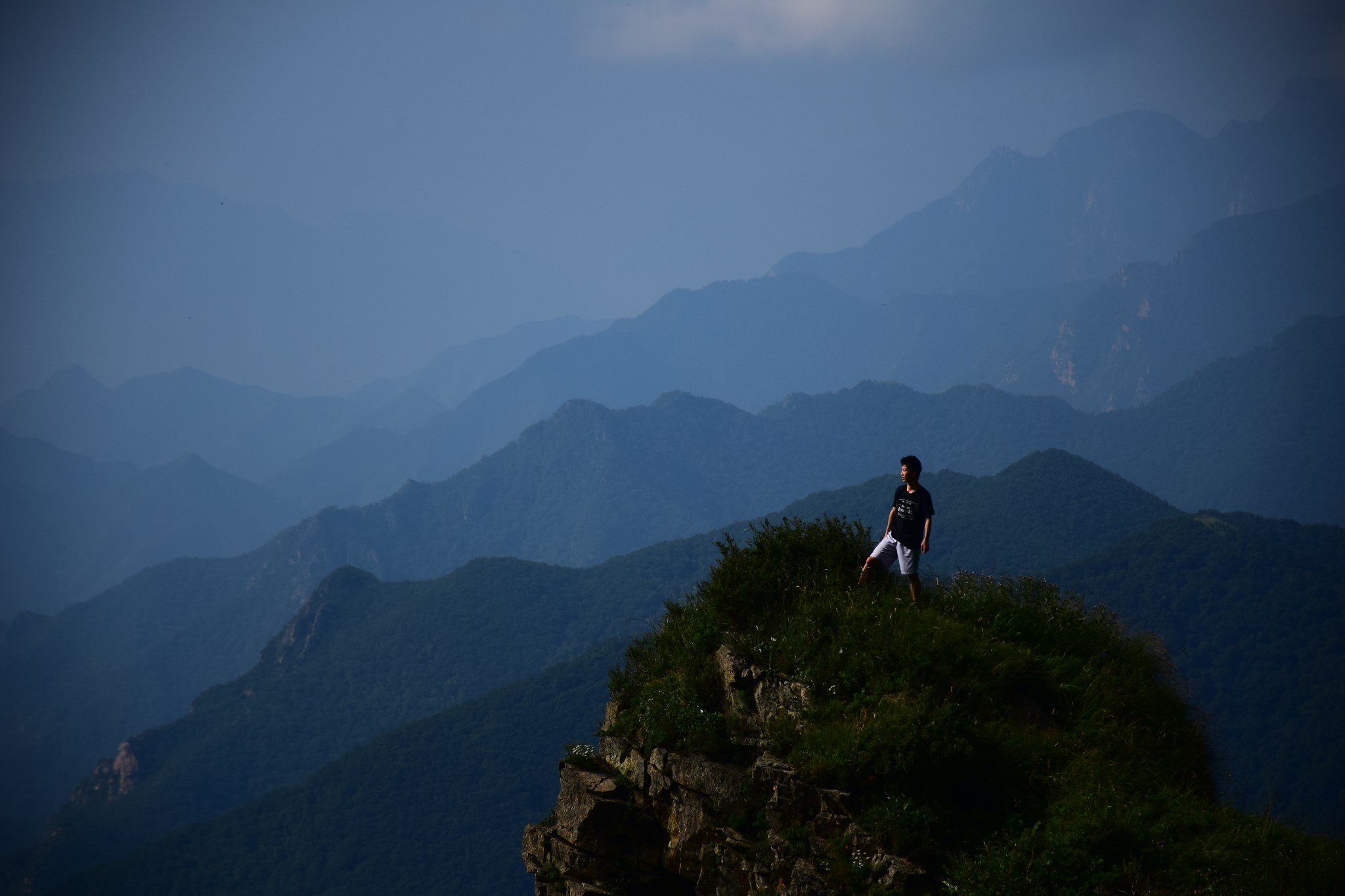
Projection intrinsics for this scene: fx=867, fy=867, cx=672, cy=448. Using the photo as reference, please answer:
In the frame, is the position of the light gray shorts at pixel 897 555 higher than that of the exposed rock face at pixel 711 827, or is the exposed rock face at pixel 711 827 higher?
the light gray shorts at pixel 897 555

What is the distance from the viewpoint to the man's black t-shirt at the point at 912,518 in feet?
39.9

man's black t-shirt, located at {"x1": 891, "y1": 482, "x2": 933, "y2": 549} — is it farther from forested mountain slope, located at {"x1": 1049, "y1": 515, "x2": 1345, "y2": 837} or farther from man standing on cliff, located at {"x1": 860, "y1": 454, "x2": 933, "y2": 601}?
forested mountain slope, located at {"x1": 1049, "y1": 515, "x2": 1345, "y2": 837}

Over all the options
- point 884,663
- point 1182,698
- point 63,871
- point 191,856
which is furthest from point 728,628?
point 63,871

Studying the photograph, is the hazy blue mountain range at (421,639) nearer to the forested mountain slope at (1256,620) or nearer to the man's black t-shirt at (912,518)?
the forested mountain slope at (1256,620)

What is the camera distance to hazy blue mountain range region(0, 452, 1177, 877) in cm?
14938

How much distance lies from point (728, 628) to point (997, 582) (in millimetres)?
4183

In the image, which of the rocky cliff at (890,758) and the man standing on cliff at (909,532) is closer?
the rocky cliff at (890,758)

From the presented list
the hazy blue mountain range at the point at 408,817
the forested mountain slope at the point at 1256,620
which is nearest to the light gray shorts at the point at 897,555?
the forested mountain slope at the point at 1256,620

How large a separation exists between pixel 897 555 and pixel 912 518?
0.71 meters

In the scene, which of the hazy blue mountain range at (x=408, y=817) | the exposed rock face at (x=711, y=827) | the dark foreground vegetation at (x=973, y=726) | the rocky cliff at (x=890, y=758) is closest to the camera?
the dark foreground vegetation at (x=973, y=726)

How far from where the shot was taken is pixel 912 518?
1216 centimetres

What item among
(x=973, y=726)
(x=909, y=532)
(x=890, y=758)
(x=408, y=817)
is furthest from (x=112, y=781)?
(x=973, y=726)

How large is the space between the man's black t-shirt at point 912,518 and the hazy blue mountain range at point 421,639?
436 feet

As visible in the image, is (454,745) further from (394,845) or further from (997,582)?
(997,582)
